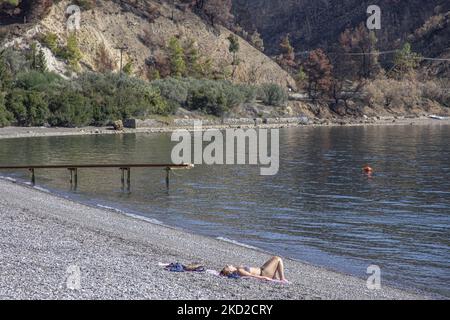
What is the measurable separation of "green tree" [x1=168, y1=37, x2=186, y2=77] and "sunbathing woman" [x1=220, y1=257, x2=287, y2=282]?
11140 cm

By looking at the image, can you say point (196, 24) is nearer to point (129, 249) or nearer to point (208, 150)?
point (208, 150)

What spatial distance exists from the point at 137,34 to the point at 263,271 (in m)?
114

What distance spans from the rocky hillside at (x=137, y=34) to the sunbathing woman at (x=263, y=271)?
3828 inches

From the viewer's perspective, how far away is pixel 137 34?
5059 inches

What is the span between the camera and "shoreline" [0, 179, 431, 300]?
1518cm

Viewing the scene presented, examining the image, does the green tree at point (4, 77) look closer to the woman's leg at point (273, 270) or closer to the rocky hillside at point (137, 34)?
the rocky hillside at point (137, 34)

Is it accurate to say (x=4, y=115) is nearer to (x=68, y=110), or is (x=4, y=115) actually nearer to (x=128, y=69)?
(x=68, y=110)

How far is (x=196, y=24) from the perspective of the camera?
143 m

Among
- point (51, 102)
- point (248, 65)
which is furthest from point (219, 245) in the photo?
point (248, 65)

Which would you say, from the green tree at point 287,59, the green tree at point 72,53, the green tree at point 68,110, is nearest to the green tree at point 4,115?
the green tree at point 68,110

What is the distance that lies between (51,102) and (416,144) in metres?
41.1

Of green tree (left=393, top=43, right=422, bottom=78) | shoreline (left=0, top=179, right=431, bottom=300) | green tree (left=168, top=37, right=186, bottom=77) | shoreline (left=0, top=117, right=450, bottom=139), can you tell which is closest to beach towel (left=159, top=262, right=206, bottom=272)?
shoreline (left=0, top=179, right=431, bottom=300)

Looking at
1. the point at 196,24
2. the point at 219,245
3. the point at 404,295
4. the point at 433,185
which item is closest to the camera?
the point at 404,295

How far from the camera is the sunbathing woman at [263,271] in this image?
58.1 ft
